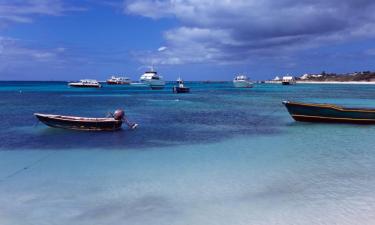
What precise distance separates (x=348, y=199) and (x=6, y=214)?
7.16 metres

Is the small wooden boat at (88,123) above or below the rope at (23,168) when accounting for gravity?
above

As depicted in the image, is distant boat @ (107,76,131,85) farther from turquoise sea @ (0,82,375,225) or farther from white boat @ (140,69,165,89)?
turquoise sea @ (0,82,375,225)

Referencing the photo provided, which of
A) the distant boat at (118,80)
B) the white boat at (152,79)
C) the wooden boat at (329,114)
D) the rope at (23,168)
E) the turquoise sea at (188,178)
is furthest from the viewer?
the distant boat at (118,80)

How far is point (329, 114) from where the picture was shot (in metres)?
22.8

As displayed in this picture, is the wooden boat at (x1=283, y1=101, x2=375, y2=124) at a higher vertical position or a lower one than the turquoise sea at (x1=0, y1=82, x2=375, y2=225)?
higher

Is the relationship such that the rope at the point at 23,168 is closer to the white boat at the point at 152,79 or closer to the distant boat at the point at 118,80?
the white boat at the point at 152,79

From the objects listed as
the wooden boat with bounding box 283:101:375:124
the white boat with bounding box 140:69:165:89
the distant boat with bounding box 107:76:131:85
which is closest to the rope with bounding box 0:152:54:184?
the wooden boat with bounding box 283:101:375:124

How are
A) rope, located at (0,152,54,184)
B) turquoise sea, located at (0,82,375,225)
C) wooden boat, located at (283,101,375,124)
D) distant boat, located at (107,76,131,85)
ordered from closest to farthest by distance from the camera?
turquoise sea, located at (0,82,375,225) → rope, located at (0,152,54,184) → wooden boat, located at (283,101,375,124) → distant boat, located at (107,76,131,85)

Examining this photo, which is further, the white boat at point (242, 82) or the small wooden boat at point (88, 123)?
the white boat at point (242, 82)

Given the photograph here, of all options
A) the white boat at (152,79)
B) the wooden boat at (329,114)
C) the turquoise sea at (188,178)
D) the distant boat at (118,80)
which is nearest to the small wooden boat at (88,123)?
the turquoise sea at (188,178)

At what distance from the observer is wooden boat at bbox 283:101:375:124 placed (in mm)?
22297

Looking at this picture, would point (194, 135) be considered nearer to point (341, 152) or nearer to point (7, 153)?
point (341, 152)

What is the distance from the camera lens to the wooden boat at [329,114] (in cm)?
2230

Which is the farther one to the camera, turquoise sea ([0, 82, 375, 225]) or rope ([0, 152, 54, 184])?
rope ([0, 152, 54, 184])
